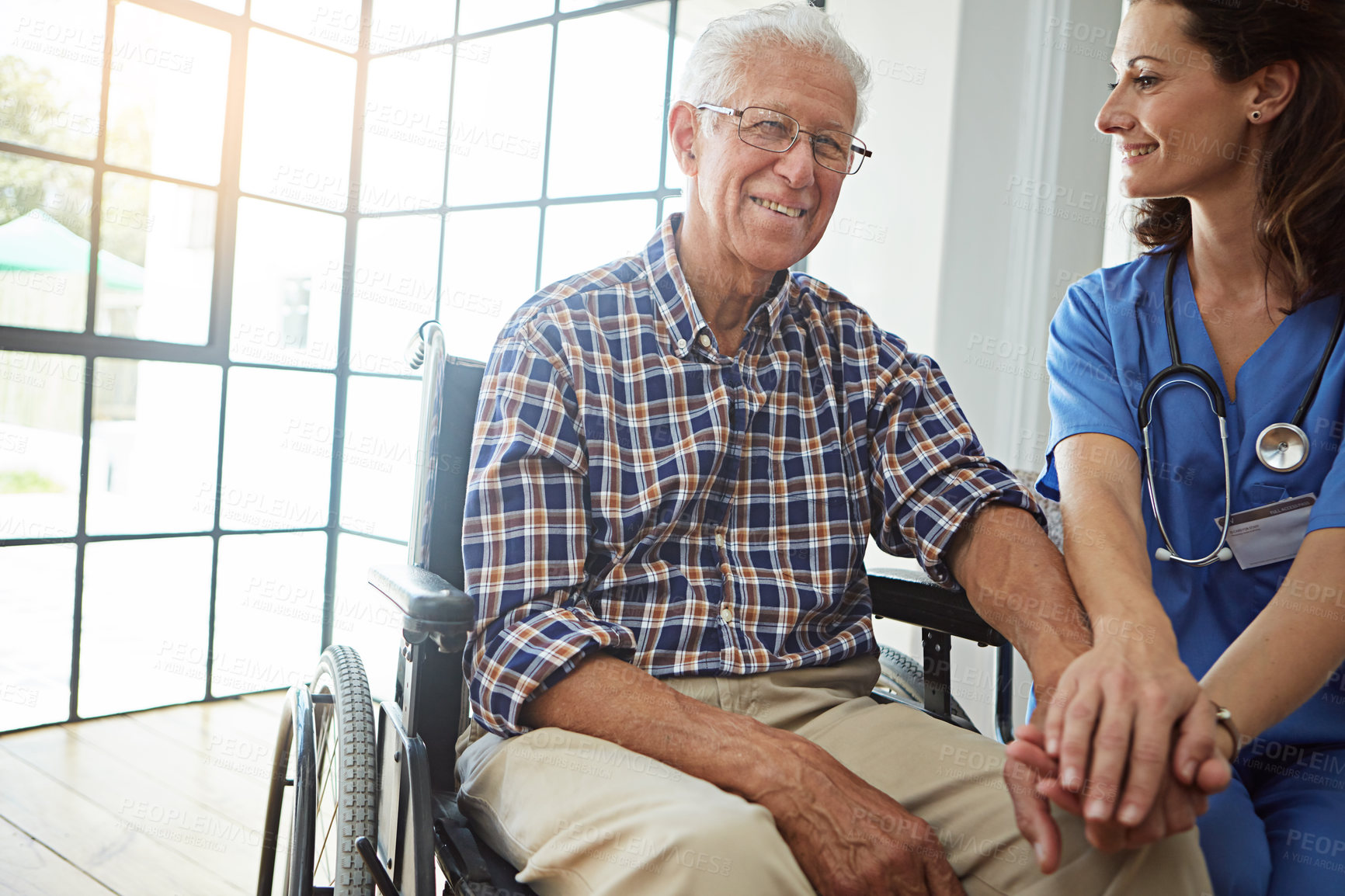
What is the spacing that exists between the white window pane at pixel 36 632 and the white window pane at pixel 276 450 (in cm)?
49

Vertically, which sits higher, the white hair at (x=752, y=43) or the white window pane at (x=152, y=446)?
the white hair at (x=752, y=43)

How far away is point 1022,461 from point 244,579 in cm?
255

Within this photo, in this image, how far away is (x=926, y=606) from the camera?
4.49 feet

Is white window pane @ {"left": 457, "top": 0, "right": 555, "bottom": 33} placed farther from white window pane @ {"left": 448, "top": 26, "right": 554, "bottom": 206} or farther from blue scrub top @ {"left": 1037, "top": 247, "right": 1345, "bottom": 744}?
blue scrub top @ {"left": 1037, "top": 247, "right": 1345, "bottom": 744}

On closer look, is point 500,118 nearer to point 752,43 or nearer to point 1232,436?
point 752,43

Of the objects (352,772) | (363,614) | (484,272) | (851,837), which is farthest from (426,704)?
(363,614)

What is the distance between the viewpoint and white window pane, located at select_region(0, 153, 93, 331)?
2.71 meters

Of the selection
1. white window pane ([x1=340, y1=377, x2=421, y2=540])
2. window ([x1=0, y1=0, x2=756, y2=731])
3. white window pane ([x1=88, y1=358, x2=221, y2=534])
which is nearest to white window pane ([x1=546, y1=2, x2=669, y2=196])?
window ([x1=0, y1=0, x2=756, y2=731])

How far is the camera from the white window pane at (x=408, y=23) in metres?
3.27

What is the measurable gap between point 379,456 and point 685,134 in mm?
2292

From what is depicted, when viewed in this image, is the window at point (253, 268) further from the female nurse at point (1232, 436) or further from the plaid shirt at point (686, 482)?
the female nurse at point (1232, 436)

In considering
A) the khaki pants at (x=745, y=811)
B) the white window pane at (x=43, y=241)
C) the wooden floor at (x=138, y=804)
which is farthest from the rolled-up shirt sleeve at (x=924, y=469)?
the white window pane at (x=43, y=241)

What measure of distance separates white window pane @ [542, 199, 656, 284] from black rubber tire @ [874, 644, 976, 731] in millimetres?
1370

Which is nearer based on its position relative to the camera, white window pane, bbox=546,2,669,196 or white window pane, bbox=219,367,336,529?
white window pane, bbox=546,2,669,196
